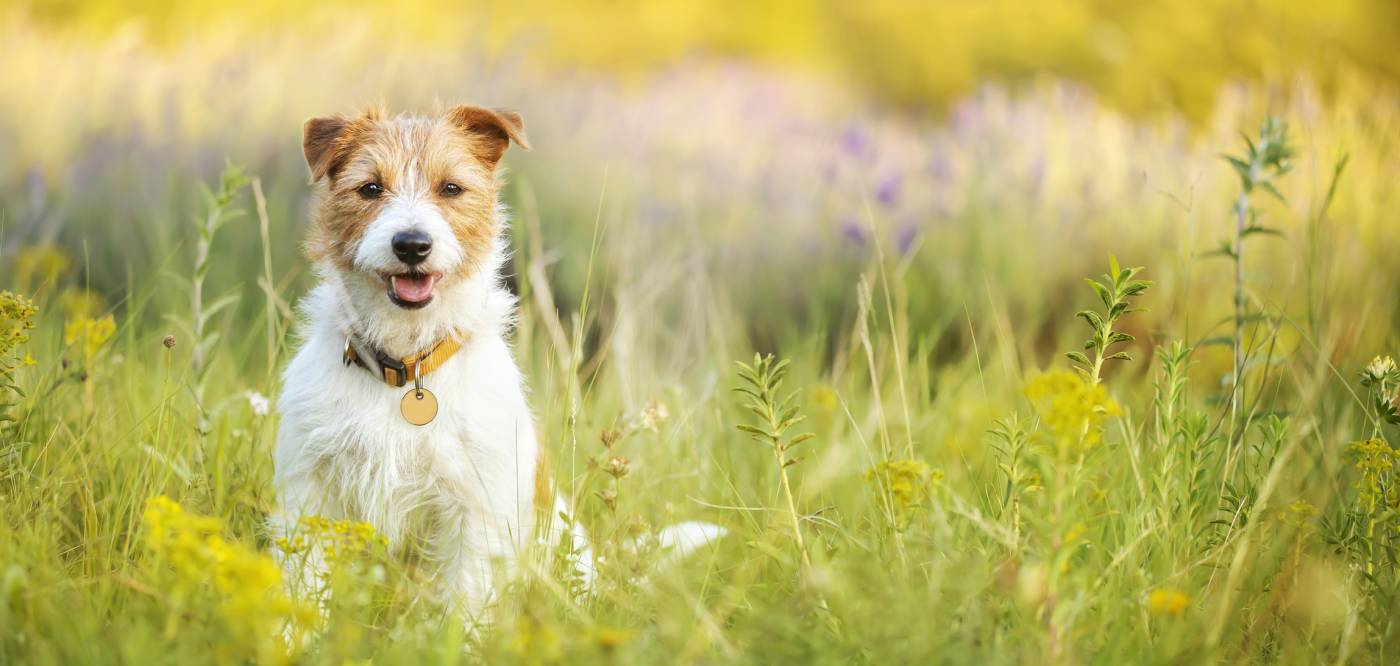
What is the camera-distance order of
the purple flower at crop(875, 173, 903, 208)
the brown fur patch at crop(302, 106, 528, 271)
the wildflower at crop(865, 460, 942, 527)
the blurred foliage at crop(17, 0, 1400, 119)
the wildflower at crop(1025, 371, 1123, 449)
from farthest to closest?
the blurred foliage at crop(17, 0, 1400, 119) → the purple flower at crop(875, 173, 903, 208) → the brown fur patch at crop(302, 106, 528, 271) → the wildflower at crop(865, 460, 942, 527) → the wildflower at crop(1025, 371, 1123, 449)

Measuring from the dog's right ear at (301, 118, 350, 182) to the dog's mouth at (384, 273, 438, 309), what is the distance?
507 mm

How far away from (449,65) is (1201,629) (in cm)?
680

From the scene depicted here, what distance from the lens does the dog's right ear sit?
3.50 meters

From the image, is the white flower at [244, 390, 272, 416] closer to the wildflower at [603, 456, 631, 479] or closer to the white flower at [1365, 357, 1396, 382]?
the wildflower at [603, 456, 631, 479]

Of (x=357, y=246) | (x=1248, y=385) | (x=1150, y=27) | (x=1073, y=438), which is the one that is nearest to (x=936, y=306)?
(x=1248, y=385)

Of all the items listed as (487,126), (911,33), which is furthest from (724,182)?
(911,33)

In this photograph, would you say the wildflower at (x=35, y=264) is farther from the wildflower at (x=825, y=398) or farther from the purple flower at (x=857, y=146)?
the purple flower at (x=857, y=146)

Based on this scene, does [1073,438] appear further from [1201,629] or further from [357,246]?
[357,246]

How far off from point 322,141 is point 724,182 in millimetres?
4732

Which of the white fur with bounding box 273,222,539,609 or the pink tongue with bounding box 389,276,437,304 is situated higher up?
the pink tongue with bounding box 389,276,437,304

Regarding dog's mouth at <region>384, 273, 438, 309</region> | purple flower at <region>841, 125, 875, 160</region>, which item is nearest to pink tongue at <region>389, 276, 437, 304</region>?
dog's mouth at <region>384, 273, 438, 309</region>

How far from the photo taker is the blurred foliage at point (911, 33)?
32.2 ft

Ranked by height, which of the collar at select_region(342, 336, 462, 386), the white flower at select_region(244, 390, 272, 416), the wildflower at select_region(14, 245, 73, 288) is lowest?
the wildflower at select_region(14, 245, 73, 288)

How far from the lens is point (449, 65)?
809cm
